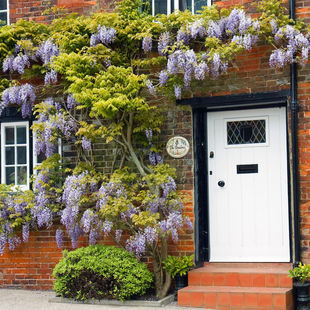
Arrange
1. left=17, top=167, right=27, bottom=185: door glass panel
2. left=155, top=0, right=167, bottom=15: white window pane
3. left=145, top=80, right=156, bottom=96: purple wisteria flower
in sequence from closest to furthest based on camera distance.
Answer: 1. left=145, top=80, right=156, bottom=96: purple wisteria flower
2. left=155, top=0, right=167, bottom=15: white window pane
3. left=17, top=167, right=27, bottom=185: door glass panel

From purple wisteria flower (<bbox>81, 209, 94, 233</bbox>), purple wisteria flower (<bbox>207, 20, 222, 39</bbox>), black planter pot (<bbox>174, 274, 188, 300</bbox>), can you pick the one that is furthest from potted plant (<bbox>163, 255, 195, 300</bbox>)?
purple wisteria flower (<bbox>207, 20, 222, 39</bbox>)

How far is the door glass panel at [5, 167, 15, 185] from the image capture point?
1020 centimetres

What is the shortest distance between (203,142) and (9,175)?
10.7ft

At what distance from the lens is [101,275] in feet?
27.4

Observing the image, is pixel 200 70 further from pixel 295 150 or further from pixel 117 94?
pixel 295 150

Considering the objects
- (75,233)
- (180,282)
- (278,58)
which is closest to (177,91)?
(278,58)

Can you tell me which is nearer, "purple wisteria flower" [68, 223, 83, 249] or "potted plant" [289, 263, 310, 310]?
"potted plant" [289, 263, 310, 310]

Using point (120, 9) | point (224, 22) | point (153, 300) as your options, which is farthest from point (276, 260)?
point (120, 9)

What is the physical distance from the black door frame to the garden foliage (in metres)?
0.36

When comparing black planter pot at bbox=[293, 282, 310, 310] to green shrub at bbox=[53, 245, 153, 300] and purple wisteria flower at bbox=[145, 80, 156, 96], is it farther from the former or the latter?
purple wisteria flower at bbox=[145, 80, 156, 96]

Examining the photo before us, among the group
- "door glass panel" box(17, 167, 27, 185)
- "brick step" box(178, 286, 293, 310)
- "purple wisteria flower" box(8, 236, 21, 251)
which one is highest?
"door glass panel" box(17, 167, 27, 185)

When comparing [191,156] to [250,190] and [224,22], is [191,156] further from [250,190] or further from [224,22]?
[224,22]

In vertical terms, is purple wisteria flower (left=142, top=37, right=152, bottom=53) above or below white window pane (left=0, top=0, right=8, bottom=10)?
below

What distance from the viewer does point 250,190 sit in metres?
8.98
